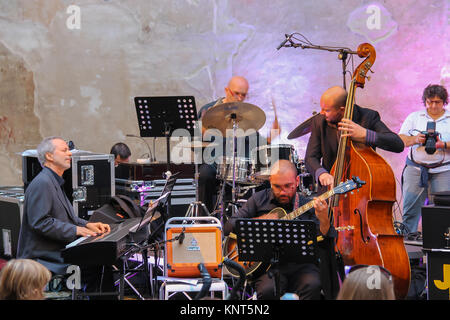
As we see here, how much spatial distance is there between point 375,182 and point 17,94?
630cm

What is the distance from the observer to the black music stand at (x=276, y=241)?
13.6 feet

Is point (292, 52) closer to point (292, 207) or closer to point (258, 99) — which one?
point (258, 99)

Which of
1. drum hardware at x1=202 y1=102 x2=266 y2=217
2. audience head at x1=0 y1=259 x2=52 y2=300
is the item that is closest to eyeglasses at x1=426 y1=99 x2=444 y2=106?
drum hardware at x1=202 y1=102 x2=266 y2=217

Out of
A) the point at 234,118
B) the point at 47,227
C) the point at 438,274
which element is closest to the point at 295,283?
the point at 438,274

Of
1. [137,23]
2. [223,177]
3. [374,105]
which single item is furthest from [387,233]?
[137,23]

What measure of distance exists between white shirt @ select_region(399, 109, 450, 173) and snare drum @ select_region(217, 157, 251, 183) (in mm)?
1839

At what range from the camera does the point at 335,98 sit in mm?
5289

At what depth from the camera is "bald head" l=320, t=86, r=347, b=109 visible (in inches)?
208

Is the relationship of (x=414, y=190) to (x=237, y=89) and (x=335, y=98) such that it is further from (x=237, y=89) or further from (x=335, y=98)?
(x=237, y=89)

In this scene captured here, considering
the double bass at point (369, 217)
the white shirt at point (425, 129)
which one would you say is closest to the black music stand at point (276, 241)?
the double bass at point (369, 217)

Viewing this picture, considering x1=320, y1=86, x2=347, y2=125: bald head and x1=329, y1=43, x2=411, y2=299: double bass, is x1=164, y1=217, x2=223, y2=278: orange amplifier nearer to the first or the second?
x1=329, y1=43, x2=411, y2=299: double bass

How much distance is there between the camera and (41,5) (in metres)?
9.05

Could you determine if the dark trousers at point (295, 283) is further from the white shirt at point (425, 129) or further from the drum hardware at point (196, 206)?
the white shirt at point (425, 129)

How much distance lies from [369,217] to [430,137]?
6.81 ft
